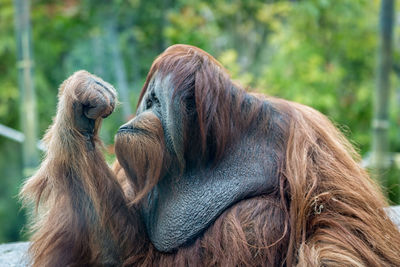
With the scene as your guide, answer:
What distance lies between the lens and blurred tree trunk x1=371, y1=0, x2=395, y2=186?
4.24 metres

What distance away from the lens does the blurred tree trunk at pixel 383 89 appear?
13.9 feet

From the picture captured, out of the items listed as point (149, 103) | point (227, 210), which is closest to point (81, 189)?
point (149, 103)

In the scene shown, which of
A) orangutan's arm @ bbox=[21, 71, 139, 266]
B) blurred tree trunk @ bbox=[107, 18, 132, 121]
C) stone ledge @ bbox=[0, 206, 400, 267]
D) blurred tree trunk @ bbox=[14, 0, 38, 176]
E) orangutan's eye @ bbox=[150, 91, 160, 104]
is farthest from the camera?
blurred tree trunk @ bbox=[107, 18, 132, 121]

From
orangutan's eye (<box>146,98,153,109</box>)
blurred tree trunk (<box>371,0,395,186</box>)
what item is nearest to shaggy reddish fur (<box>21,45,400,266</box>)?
orangutan's eye (<box>146,98,153,109</box>)

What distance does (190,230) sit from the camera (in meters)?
2.36

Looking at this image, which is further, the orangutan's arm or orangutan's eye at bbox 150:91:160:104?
orangutan's eye at bbox 150:91:160:104

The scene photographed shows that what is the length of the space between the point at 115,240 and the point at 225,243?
529mm

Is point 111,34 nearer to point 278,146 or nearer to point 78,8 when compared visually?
point 78,8

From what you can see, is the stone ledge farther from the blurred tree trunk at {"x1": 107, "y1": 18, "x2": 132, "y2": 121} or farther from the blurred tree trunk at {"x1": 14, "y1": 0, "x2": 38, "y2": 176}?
the blurred tree trunk at {"x1": 107, "y1": 18, "x2": 132, "y2": 121}

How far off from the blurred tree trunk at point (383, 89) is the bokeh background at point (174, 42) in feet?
5.88

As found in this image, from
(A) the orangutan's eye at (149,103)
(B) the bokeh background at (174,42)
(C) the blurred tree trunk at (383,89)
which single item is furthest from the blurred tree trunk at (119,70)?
(A) the orangutan's eye at (149,103)

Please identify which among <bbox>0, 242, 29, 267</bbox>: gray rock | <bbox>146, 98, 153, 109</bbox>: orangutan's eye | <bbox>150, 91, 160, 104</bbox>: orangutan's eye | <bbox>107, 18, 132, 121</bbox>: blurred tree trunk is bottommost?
<bbox>0, 242, 29, 267</bbox>: gray rock

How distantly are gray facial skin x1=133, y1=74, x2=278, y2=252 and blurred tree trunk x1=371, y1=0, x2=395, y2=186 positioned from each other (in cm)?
214

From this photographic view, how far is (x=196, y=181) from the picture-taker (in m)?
2.44
